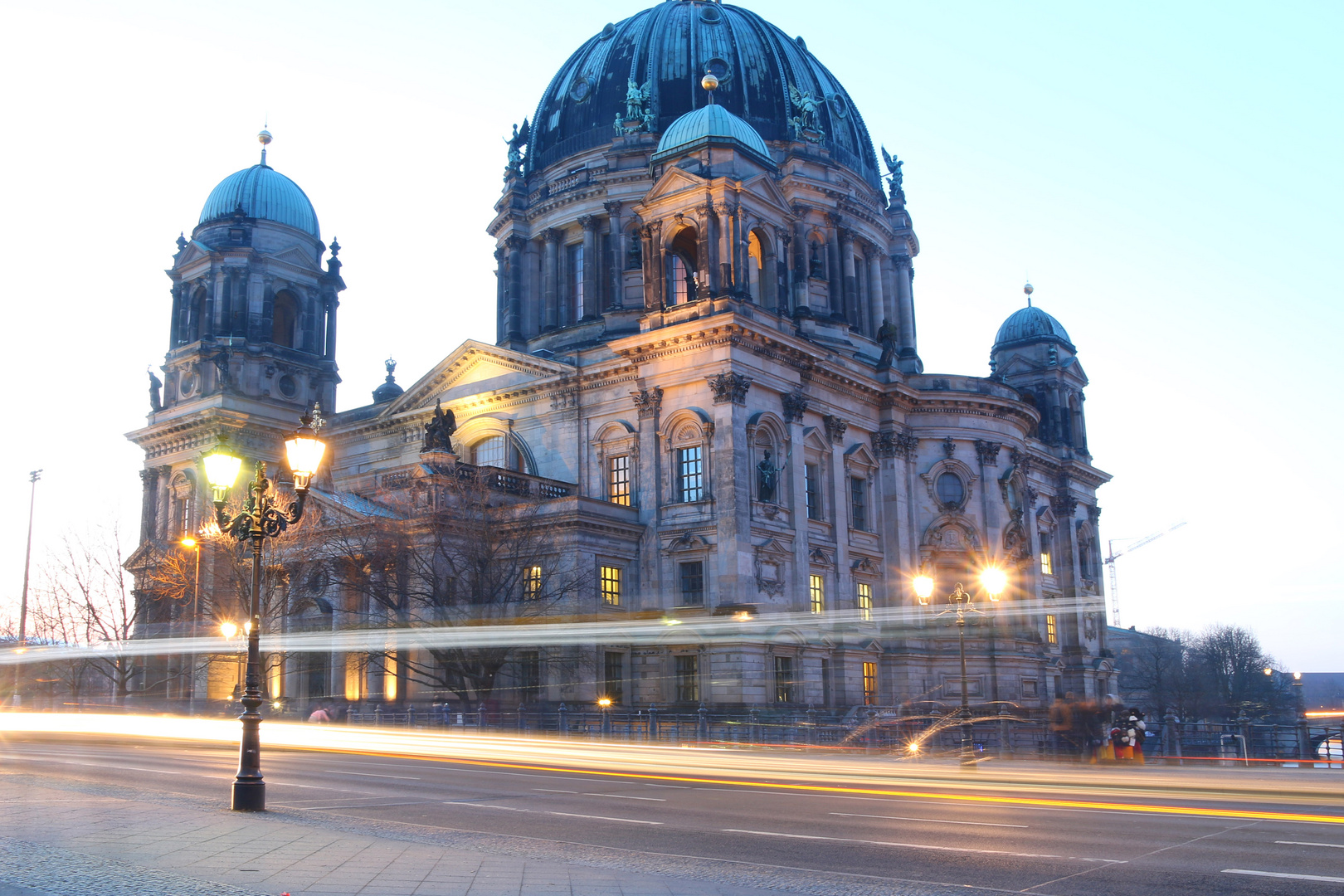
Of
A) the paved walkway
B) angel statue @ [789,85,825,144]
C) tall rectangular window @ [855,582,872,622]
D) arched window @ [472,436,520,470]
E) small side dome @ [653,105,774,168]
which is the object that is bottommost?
the paved walkway

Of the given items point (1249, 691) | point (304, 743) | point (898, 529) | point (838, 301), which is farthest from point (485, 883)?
point (1249, 691)

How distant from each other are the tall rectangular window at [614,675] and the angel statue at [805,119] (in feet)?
102

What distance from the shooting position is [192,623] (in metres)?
56.8

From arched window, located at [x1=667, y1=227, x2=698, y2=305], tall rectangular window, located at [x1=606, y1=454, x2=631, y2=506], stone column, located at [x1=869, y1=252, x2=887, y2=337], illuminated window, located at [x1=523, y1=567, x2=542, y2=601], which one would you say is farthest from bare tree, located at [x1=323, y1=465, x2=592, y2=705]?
stone column, located at [x1=869, y1=252, x2=887, y2=337]

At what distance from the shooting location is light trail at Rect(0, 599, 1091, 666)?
4341 centimetres

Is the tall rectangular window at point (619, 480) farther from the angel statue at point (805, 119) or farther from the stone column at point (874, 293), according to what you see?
the angel statue at point (805, 119)

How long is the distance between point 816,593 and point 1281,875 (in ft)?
125

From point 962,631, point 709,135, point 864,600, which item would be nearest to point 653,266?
point 709,135

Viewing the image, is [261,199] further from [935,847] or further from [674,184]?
[935,847]

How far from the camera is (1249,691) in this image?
410 ft

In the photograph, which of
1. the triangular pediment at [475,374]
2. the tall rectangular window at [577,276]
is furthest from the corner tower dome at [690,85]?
the triangular pediment at [475,374]

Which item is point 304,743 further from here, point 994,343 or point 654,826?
point 994,343

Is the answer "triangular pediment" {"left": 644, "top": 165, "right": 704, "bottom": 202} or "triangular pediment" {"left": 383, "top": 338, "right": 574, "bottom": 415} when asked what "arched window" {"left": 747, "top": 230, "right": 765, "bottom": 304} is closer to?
"triangular pediment" {"left": 644, "top": 165, "right": 704, "bottom": 202}

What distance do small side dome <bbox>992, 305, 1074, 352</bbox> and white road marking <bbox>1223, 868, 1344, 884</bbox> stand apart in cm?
6693
